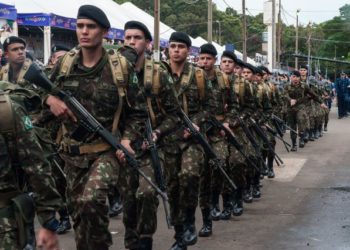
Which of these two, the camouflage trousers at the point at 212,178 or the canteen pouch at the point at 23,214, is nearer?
the canteen pouch at the point at 23,214

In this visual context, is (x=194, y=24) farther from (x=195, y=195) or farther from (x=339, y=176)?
(x=195, y=195)

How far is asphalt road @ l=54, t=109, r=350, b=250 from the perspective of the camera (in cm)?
639

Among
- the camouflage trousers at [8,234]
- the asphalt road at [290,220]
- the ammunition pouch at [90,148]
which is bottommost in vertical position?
the asphalt road at [290,220]

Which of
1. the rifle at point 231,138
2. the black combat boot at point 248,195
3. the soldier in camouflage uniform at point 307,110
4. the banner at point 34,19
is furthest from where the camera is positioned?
the soldier in camouflage uniform at point 307,110

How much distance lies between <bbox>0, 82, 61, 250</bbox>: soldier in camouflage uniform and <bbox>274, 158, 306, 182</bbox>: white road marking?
8.08 metres

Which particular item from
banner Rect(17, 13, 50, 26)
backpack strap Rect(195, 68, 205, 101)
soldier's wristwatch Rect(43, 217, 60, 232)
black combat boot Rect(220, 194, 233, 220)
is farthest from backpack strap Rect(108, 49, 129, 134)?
banner Rect(17, 13, 50, 26)

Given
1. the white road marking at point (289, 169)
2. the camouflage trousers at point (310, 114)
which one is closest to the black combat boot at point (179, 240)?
the white road marking at point (289, 169)

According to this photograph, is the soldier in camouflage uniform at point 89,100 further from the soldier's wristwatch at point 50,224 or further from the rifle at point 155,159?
the soldier's wristwatch at point 50,224

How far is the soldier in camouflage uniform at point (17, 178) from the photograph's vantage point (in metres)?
2.97

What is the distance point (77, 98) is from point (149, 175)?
1064mm

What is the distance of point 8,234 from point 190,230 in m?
3.43

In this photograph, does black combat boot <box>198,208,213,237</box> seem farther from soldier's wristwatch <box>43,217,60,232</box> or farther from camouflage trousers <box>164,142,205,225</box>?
soldier's wristwatch <box>43,217,60,232</box>

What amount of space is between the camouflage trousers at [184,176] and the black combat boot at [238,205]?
1.85 metres

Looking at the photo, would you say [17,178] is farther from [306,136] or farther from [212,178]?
[306,136]
